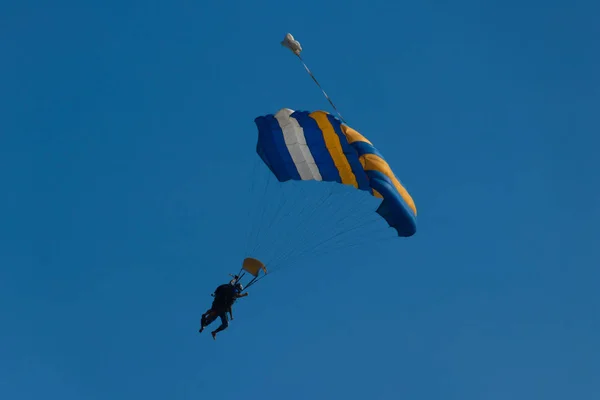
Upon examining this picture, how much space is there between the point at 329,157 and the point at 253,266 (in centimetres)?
319

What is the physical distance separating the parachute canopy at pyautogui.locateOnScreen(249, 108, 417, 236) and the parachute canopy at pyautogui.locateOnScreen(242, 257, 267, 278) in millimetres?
2489

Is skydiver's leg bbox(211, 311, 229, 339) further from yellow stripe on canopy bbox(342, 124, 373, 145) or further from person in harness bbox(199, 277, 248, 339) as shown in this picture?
yellow stripe on canopy bbox(342, 124, 373, 145)

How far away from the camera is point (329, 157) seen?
2547 centimetres

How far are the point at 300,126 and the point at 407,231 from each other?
3.75 meters

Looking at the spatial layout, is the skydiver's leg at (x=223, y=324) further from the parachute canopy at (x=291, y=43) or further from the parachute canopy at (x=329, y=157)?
the parachute canopy at (x=291, y=43)

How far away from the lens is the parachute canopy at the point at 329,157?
2392cm

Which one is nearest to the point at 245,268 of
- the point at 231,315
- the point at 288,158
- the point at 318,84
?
the point at 231,315

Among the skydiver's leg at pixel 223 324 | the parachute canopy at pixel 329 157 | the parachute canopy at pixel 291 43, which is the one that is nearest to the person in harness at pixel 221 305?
the skydiver's leg at pixel 223 324

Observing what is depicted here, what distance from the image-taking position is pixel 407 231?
24.2 metres

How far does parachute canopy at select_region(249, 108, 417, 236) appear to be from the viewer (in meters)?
23.9

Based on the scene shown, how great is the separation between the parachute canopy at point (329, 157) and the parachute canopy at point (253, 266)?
98.0 inches

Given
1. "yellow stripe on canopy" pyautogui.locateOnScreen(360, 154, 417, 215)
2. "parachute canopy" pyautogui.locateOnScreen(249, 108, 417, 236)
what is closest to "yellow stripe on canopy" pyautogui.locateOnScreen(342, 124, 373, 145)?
"parachute canopy" pyautogui.locateOnScreen(249, 108, 417, 236)

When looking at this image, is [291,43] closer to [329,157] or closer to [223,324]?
[329,157]

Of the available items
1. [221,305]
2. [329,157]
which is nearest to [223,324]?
[221,305]
